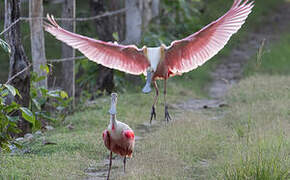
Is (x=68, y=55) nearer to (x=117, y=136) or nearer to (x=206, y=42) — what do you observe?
(x=206, y=42)

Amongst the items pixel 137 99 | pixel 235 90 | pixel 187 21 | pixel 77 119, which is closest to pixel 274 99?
pixel 235 90

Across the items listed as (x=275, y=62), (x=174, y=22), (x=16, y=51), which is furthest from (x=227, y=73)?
(x=16, y=51)

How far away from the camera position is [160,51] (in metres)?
6.38

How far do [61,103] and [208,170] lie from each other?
12.0ft

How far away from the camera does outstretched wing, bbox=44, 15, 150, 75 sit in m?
6.30

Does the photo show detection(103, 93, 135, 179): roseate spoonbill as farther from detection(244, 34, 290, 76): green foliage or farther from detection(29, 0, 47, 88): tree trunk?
detection(244, 34, 290, 76): green foliage

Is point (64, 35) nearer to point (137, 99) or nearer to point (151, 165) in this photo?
point (151, 165)

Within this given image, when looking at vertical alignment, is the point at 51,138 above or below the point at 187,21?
below

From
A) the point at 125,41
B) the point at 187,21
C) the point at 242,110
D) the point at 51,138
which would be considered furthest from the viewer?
the point at 187,21

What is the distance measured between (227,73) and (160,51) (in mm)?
8672

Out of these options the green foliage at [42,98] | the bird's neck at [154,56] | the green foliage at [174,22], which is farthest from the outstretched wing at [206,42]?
the green foliage at [174,22]

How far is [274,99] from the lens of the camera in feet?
30.5

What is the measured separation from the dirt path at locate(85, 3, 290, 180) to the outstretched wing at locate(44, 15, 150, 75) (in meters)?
1.02

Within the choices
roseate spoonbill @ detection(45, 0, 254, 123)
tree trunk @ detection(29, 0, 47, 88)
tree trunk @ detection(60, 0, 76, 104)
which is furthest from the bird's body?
tree trunk @ detection(60, 0, 76, 104)
